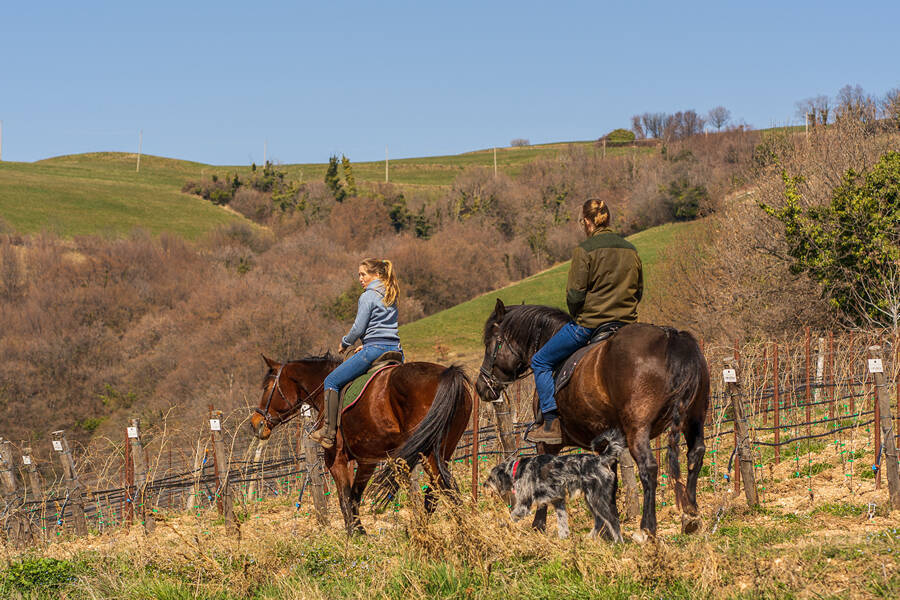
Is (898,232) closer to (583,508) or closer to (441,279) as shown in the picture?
(583,508)

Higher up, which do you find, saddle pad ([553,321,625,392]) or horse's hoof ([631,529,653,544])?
saddle pad ([553,321,625,392])

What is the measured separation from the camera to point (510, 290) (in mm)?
69500

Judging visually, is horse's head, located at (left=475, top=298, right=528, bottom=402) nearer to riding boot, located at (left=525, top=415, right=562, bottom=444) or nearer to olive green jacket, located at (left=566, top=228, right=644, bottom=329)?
riding boot, located at (left=525, top=415, right=562, bottom=444)

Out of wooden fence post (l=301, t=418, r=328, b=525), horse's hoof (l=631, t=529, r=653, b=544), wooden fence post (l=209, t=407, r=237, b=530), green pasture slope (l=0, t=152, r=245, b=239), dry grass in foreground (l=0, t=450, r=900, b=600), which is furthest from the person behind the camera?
green pasture slope (l=0, t=152, r=245, b=239)

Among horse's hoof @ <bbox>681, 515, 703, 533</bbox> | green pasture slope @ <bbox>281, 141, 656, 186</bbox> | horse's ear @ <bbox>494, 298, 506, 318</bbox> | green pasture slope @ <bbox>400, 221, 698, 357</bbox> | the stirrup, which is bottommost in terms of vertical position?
green pasture slope @ <bbox>400, 221, 698, 357</bbox>

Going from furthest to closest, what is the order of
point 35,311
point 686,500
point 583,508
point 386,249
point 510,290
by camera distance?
point 386,249 < point 510,290 < point 35,311 < point 583,508 < point 686,500

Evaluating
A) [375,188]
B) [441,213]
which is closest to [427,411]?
[441,213]

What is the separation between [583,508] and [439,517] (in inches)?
102

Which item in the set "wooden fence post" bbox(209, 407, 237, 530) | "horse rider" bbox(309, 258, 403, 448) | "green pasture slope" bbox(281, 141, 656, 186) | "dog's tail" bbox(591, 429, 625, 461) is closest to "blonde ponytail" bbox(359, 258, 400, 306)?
"horse rider" bbox(309, 258, 403, 448)

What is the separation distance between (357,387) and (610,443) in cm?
262

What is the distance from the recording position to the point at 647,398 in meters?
6.52

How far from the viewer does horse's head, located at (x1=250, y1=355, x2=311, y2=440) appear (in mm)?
8859

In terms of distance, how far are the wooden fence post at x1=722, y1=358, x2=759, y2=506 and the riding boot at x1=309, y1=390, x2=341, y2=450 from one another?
12.8 feet

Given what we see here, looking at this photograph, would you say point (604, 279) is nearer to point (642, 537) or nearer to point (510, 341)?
point (510, 341)
